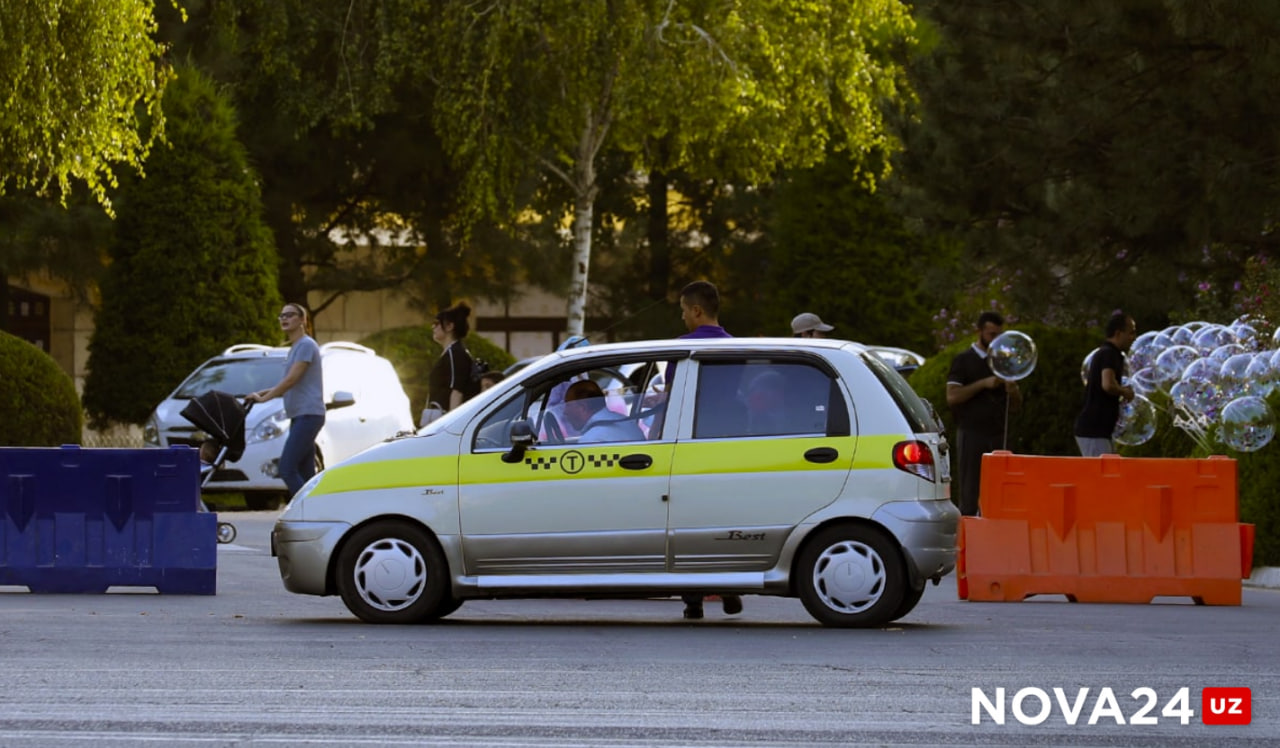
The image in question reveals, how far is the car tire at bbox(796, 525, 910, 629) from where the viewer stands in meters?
11.8

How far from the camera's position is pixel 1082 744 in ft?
25.8

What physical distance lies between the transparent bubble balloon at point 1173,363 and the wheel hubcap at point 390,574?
8115mm

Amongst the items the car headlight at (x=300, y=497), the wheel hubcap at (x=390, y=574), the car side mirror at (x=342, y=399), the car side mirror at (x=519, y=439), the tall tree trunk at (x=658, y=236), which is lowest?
the wheel hubcap at (x=390, y=574)

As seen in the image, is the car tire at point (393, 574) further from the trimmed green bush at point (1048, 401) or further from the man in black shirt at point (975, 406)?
the trimmed green bush at point (1048, 401)

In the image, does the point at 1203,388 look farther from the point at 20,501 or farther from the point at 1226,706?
the point at 1226,706

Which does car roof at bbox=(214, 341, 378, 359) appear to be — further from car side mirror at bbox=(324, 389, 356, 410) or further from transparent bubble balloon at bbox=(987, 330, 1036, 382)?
transparent bubble balloon at bbox=(987, 330, 1036, 382)

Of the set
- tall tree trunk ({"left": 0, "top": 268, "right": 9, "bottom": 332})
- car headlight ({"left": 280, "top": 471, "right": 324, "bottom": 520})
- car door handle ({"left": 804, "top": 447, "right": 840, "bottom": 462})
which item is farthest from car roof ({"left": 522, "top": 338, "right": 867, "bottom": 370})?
tall tree trunk ({"left": 0, "top": 268, "right": 9, "bottom": 332})

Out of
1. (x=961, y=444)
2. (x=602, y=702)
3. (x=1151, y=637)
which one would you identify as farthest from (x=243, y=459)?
(x=602, y=702)

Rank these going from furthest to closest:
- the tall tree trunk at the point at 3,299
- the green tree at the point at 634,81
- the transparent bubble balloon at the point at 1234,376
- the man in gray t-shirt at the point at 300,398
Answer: the tall tree trunk at the point at 3,299
the green tree at the point at 634,81
the man in gray t-shirt at the point at 300,398
the transparent bubble balloon at the point at 1234,376

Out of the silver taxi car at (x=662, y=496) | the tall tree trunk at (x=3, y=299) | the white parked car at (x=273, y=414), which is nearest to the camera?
the silver taxi car at (x=662, y=496)

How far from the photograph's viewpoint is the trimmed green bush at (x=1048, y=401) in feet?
70.5

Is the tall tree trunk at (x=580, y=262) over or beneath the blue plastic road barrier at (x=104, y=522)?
over

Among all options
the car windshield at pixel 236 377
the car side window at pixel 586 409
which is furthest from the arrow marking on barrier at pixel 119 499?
the car windshield at pixel 236 377

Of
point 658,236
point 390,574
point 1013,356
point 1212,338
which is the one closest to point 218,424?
point 1013,356
